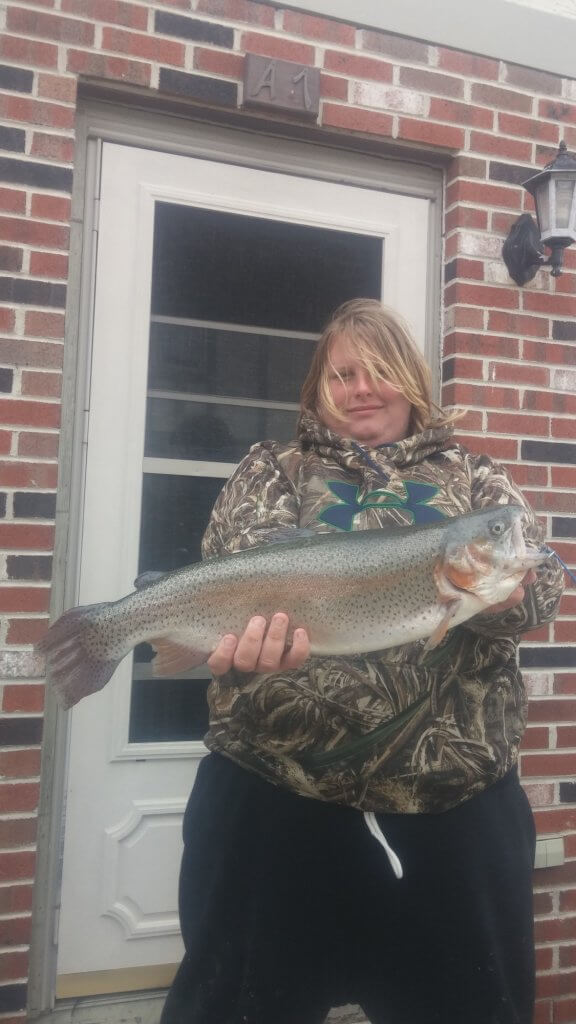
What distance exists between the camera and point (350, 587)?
1.73m

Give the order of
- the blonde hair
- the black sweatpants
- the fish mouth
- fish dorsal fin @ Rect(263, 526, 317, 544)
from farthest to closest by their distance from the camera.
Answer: the blonde hair, the black sweatpants, fish dorsal fin @ Rect(263, 526, 317, 544), the fish mouth

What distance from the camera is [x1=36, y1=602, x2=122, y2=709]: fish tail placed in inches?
71.2

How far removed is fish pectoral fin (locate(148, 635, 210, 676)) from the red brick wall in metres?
0.90

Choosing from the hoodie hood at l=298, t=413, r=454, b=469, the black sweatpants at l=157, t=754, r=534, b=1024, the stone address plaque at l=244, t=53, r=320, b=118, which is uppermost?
the stone address plaque at l=244, t=53, r=320, b=118

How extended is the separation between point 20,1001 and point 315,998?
3.76 feet

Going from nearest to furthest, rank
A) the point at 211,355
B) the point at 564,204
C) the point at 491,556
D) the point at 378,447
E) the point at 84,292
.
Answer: the point at 491,556 < the point at 378,447 < the point at 84,292 < the point at 564,204 < the point at 211,355

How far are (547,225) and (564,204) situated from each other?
0.09 m

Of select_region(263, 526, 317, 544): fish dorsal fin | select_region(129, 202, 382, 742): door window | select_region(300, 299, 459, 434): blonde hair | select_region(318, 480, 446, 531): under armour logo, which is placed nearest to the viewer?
select_region(263, 526, 317, 544): fish dorsal fin

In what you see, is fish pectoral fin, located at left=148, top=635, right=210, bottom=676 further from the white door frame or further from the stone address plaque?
the stone address plaque

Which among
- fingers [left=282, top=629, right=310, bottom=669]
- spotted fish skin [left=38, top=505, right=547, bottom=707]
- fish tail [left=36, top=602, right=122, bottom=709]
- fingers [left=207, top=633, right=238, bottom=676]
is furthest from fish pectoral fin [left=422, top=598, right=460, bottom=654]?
fish tail [left=36, top=602, right=122, bottom=709]

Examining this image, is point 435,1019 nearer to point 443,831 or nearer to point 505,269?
point 443,831

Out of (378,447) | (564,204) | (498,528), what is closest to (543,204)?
(564,204)

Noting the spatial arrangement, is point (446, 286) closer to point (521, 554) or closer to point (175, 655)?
point (521, 554)

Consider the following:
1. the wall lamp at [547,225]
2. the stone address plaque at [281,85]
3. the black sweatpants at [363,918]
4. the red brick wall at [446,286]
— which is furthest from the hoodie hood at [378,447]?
the stone address plaque at [281,85]
